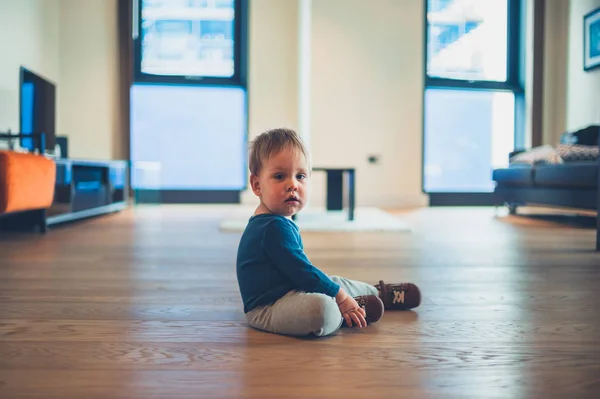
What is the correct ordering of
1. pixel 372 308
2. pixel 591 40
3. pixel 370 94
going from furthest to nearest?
1. pixel 370 94
2. pixel 591 40
3. pixel 372 308

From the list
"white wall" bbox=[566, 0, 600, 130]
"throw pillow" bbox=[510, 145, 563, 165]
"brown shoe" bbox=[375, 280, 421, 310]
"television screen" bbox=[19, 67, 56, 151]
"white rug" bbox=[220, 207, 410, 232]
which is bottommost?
"white rug" bbox=[220, 207, 410, 232]

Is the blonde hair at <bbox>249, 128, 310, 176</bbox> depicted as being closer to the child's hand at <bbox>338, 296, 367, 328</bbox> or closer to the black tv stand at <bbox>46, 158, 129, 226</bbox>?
the child's hand at <bbox>338, 296, 367, 328</bbox>

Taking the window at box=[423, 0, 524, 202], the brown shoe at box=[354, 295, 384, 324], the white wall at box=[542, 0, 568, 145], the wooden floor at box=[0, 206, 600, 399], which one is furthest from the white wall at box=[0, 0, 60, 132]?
the white wall at box=[542, 0, 568, 145]

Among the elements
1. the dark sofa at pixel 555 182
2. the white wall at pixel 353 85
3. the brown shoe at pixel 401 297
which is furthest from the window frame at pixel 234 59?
the brown shoe at pixel 401 297

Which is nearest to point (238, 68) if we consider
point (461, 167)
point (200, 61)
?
point (200, 61)

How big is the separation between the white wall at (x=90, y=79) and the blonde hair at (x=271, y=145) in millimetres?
5250

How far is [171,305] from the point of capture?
149 centimetres

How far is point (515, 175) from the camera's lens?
4.66 metres

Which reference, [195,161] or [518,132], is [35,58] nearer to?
[195,161]

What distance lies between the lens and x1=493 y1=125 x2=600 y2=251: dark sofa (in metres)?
3.64

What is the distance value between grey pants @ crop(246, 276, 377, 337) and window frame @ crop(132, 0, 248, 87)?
5.39 m

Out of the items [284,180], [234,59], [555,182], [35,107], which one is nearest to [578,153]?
[555,182]

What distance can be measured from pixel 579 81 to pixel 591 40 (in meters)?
0.46

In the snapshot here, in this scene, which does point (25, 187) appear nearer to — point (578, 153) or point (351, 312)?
point (351, 312)
